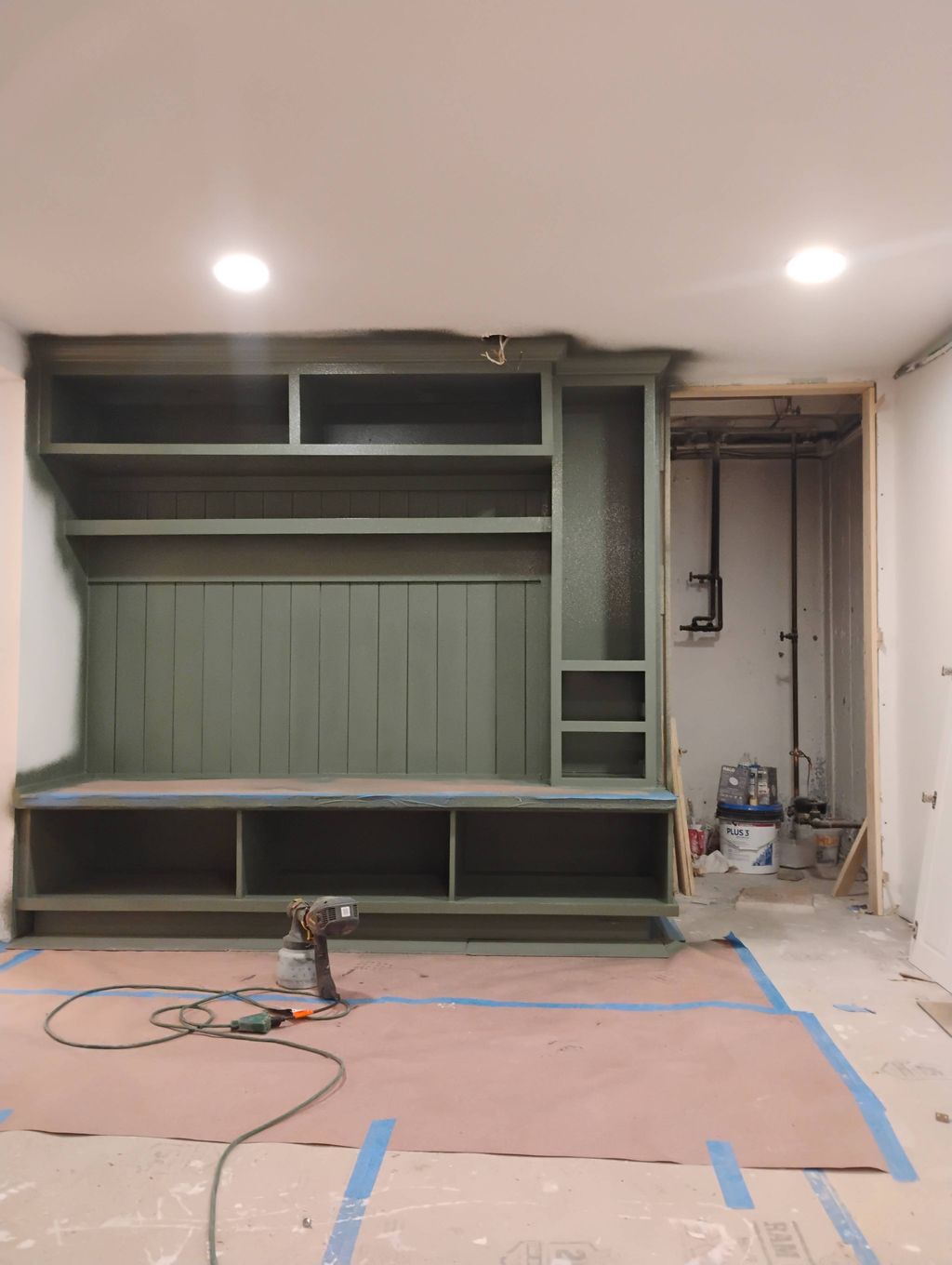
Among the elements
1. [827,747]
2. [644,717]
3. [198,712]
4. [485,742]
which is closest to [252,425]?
[198,712]

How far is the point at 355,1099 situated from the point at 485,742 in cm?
172

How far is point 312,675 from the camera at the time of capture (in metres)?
3.64

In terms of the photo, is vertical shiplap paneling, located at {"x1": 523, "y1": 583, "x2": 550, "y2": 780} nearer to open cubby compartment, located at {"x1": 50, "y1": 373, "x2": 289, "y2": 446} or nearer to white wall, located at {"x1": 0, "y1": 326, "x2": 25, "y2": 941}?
open cubby compartment, located at {"x1": 50, "y1": 373, "x2": 289, "y2": 446}

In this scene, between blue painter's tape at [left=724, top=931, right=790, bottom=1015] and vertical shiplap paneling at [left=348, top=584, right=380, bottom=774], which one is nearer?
blue painter's tape at [left=724, top=931, right=790, bottom=1015]

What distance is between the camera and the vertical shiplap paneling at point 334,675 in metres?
3.62

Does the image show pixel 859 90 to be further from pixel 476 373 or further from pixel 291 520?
pixel 291 520

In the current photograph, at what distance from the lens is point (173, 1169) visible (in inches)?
69.4

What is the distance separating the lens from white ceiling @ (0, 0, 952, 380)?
5.39 ft

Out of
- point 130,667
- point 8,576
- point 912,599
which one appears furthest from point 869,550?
point 8,576

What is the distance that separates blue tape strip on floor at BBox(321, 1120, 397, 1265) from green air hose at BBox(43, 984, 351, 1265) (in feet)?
0.74

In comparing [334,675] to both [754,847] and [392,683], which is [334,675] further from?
[754,847]

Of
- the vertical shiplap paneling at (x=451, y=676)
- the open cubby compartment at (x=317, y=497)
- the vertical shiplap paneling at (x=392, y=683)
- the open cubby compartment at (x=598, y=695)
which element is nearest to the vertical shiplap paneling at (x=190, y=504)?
the open cubby compartment at (x=317, y=497)

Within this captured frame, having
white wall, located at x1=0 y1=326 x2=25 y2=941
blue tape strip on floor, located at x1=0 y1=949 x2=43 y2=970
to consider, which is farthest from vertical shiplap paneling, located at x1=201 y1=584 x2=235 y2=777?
blue tape strip on floor, located at x1=0 y1=949 x2=43 y2=970

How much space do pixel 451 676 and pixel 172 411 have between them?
1734mm
